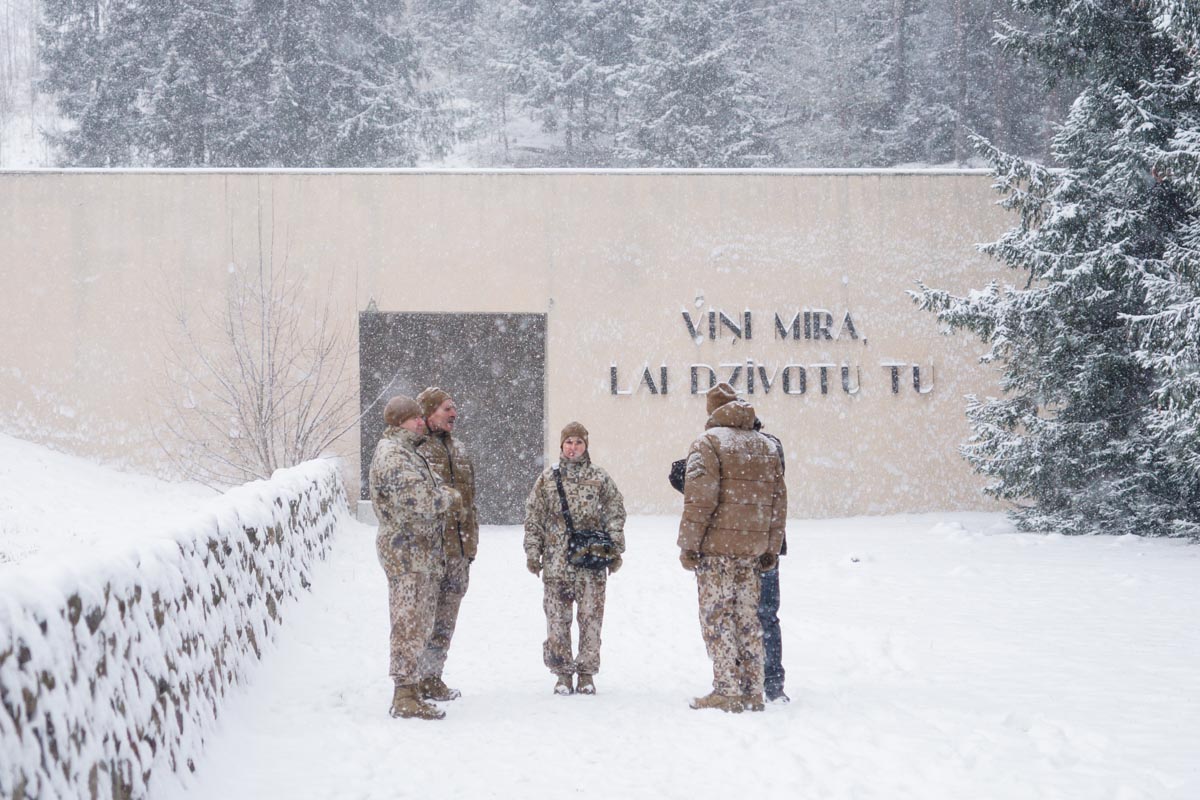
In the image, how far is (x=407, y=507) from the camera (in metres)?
5.62

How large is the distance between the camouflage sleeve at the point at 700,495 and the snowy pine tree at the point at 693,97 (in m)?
28.3

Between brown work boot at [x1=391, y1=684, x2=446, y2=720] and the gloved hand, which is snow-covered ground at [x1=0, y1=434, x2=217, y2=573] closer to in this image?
brown work boot at [x1=391, y1=684, x2=446, y2=720]

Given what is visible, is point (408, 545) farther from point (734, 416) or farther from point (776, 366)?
point (776, 366)

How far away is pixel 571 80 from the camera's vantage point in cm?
3722

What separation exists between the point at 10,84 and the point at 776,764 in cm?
6298

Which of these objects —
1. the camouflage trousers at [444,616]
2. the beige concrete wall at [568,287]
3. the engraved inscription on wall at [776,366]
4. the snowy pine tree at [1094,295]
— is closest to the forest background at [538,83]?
the beige concrete wall at [568,287]

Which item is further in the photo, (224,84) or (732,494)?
(224,84)

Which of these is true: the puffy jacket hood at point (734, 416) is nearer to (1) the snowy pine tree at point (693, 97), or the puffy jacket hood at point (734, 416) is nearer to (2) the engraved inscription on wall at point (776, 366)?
(2) the engraved inscription on wall at point (776, 366)

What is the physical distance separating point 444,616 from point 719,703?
157cm

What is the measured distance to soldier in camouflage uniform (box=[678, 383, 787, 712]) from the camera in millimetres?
5688

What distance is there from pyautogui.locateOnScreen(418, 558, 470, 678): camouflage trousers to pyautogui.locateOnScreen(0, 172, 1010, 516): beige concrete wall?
10.4 m

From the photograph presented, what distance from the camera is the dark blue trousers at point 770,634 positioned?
5.98 meters

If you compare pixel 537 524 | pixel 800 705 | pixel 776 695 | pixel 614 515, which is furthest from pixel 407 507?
pixel 800 705

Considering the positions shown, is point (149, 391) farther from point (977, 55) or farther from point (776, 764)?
point (977, 55)
